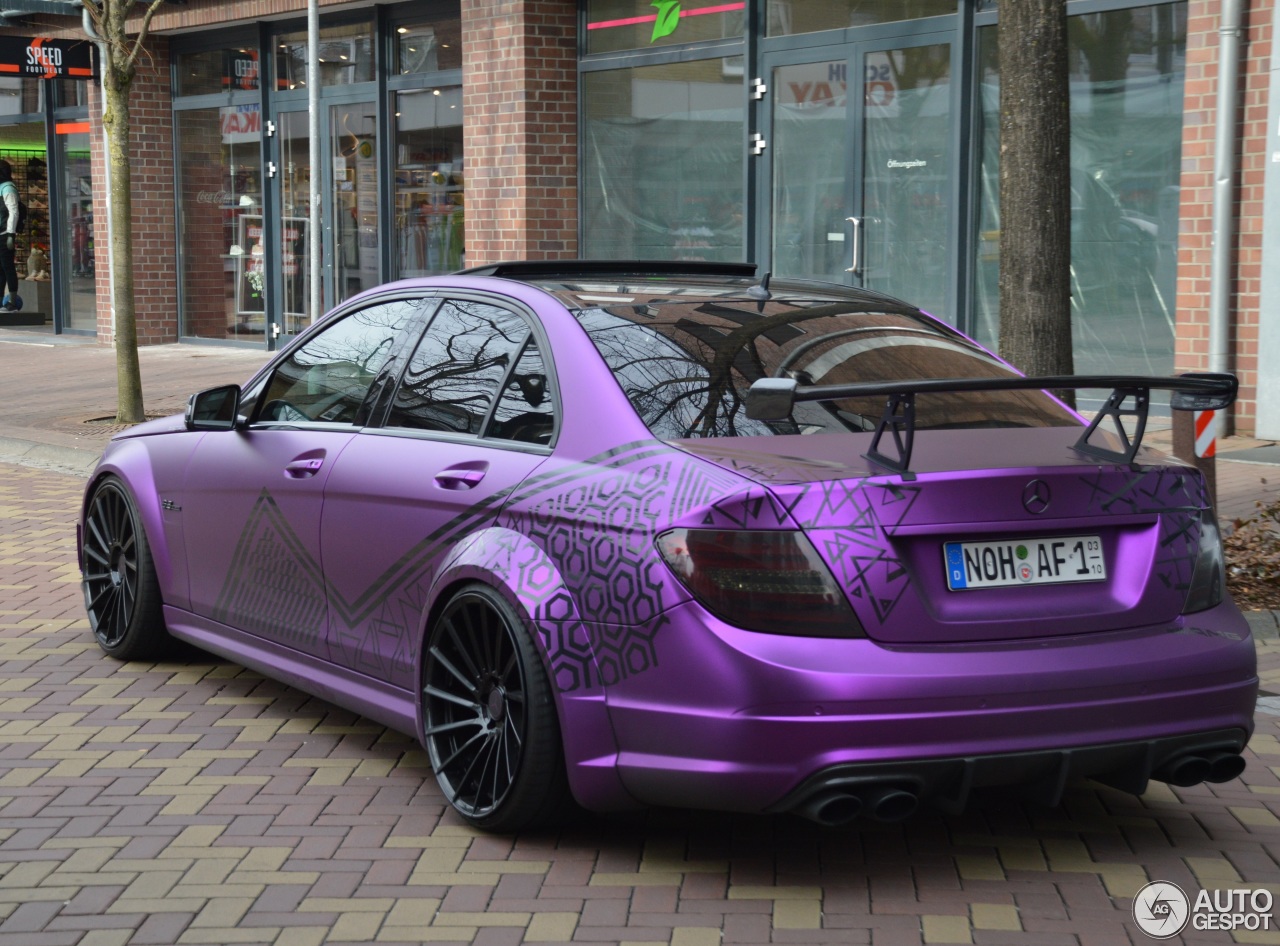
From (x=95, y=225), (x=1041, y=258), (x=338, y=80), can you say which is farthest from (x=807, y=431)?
(x=95, y=225)

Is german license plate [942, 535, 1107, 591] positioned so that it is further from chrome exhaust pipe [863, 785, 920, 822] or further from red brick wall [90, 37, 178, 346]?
red brick wall [90, 37, 178, 346]

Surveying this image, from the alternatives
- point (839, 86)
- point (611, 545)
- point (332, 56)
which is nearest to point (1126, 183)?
point (839, 86)

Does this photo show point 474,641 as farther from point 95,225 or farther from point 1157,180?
point 95,225

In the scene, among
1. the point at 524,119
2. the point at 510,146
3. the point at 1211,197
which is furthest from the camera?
the point at 510,146

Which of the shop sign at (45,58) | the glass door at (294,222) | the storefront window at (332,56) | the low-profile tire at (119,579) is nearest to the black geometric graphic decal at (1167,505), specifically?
the low-profile tire at (119,579)

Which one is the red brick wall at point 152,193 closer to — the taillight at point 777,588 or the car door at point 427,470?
the car door at point 427,470

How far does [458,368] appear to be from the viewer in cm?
492

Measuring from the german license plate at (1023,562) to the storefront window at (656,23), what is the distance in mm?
12039

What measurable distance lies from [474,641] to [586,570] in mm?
525

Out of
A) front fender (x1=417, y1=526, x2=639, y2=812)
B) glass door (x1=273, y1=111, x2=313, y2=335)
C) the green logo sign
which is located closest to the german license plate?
front fender (x1=417, y1=526, x2=639, y2=812)

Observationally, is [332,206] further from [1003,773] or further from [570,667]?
[1003,773]

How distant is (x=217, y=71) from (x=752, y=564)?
19.7m

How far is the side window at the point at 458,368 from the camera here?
4.73 metres

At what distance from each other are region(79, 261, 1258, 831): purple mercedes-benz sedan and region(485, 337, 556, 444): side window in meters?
0.01
